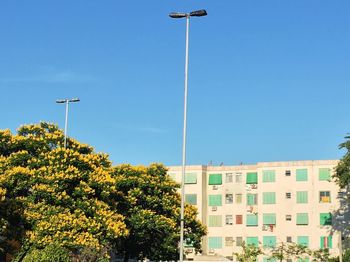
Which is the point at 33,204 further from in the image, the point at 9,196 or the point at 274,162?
the point at 274,162

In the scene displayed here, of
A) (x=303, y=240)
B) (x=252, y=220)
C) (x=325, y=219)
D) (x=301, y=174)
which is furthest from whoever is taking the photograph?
(x=252, y=220)

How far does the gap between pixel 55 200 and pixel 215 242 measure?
144ft

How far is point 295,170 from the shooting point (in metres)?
78.4

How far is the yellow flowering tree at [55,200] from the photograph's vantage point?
132 ft

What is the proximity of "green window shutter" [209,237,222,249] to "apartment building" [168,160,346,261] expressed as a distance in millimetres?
131

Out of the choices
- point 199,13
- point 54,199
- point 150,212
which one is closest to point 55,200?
point 54,199

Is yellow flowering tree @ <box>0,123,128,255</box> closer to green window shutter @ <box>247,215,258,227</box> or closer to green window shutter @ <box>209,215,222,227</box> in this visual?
green window shutter @ <box>247,215,258,227</box>

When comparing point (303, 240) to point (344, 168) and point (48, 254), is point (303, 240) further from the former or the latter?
point (48, 254)

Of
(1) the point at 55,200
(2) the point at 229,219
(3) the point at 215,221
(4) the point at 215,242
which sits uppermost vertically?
(2) the point at 229,219

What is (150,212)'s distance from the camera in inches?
2094

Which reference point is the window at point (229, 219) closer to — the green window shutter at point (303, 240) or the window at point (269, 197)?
the window at point (269, 197)

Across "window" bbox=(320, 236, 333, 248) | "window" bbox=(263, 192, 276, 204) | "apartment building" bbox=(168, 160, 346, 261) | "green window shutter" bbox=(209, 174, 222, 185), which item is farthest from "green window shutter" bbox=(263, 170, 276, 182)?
"window" bbox=(320, 236, 333, 248)

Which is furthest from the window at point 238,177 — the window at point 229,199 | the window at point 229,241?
the window at point 229,241

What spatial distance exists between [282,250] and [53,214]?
37346mm
